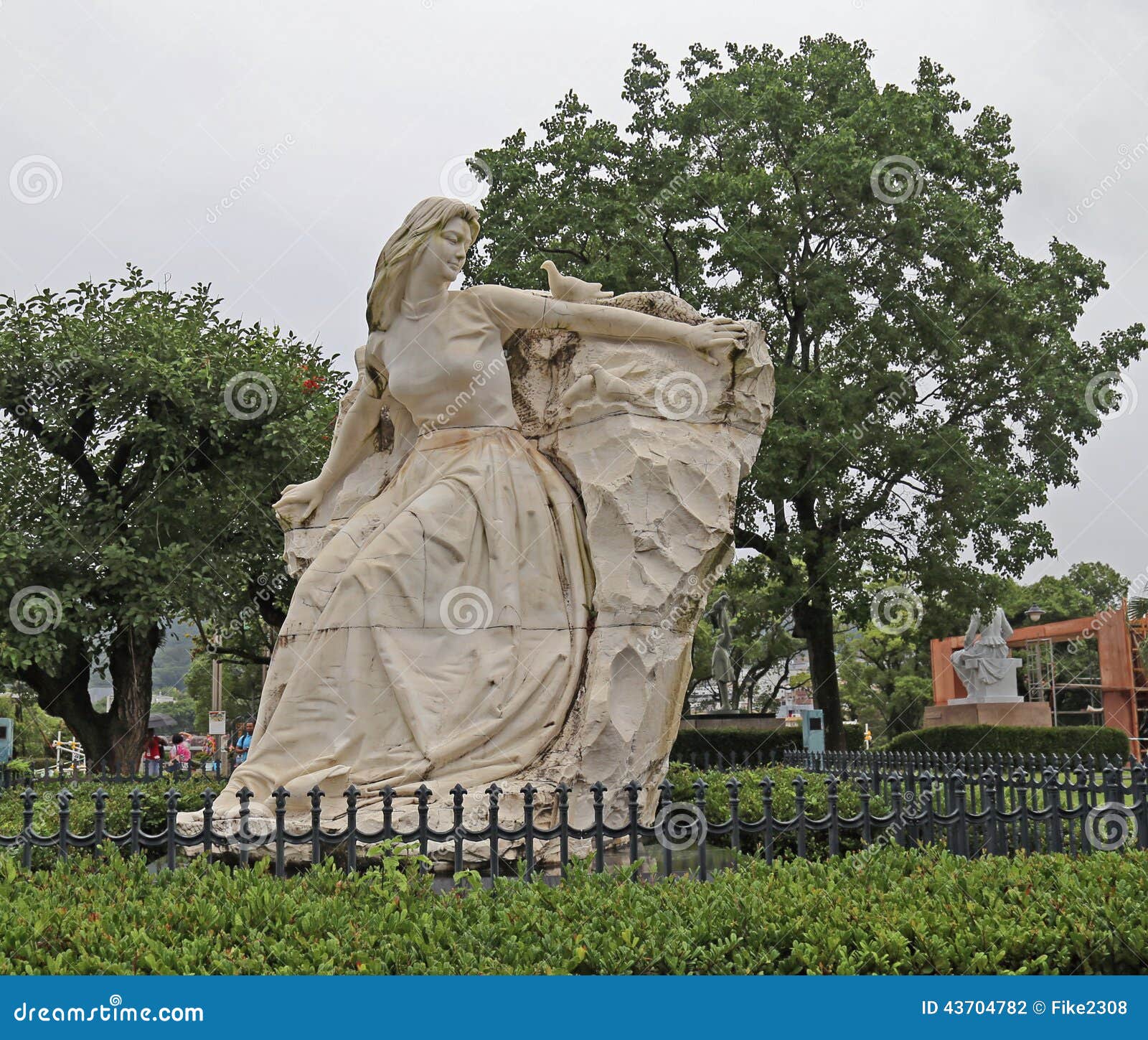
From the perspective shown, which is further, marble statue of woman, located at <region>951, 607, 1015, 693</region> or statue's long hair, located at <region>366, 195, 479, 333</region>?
marble statue of woman, located at <region>951, 607, 1015, 693</region>

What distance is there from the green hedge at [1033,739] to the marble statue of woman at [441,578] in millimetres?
14096

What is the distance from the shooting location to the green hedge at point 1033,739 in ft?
63.1

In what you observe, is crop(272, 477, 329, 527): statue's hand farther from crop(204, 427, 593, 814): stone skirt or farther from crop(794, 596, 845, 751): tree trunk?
crop(794, 596, 845, 751): tree trunk

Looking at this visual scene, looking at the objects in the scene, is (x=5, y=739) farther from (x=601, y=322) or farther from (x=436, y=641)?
(x=601, y=322)

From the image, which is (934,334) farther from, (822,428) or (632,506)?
(632,506)

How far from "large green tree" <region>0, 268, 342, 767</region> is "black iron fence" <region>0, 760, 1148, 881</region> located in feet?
30.5

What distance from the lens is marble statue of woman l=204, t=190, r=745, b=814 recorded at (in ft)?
20.0

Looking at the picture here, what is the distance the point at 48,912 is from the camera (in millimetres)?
3918

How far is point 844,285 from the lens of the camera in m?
19.0

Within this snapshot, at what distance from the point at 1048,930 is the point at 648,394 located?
12.4 feet

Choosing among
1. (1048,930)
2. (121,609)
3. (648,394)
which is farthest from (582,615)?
(121,609)

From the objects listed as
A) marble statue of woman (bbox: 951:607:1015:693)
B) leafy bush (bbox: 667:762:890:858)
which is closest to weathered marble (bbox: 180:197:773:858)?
leafy bush (bbox: 667:762:890:858)

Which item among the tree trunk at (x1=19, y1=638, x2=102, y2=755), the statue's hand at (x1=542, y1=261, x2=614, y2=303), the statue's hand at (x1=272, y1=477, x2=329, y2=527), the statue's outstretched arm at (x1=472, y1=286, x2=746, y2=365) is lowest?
the tree trunk at (x1=19, y1=638, x2=102, y2=755)

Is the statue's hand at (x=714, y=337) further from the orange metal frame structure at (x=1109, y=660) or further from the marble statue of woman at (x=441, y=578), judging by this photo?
the orange metal frame structure at (x=1109, y=660)
